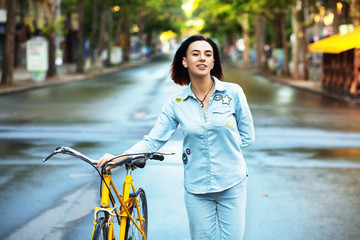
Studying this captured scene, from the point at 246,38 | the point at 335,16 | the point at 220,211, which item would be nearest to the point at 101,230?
the point at 220,211

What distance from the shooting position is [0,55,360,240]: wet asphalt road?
6.34 meters

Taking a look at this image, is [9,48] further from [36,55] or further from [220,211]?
[220,211]

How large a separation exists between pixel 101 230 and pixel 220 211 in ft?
2.25

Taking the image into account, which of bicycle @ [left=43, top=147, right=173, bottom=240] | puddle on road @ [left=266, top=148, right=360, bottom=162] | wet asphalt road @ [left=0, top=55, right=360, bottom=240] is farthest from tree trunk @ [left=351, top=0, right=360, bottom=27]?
bicycle @ [left=43, top=147, right=173, bottom=240]

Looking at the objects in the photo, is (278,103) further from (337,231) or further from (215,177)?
(215,177)

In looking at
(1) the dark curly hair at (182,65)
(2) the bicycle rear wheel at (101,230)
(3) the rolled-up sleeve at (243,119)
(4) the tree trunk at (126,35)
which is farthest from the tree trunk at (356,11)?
(4) the tree trunk at (126,35)

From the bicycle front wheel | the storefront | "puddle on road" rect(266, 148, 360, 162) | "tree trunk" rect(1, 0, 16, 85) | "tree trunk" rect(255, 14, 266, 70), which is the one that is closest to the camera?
the bicycle front wheel

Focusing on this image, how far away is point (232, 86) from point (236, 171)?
482mm

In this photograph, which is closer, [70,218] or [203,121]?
[203,121]

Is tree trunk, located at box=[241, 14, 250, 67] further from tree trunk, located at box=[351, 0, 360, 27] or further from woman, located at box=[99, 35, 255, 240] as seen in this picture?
woman, located at box=[99, 35, 255, 240]

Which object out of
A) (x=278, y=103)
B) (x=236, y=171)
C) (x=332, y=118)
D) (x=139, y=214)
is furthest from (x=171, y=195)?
(x=278, y=103)

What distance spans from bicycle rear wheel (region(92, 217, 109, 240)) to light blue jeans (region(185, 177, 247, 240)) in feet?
1.62

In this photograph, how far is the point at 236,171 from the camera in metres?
3.70

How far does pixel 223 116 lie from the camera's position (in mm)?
3656
